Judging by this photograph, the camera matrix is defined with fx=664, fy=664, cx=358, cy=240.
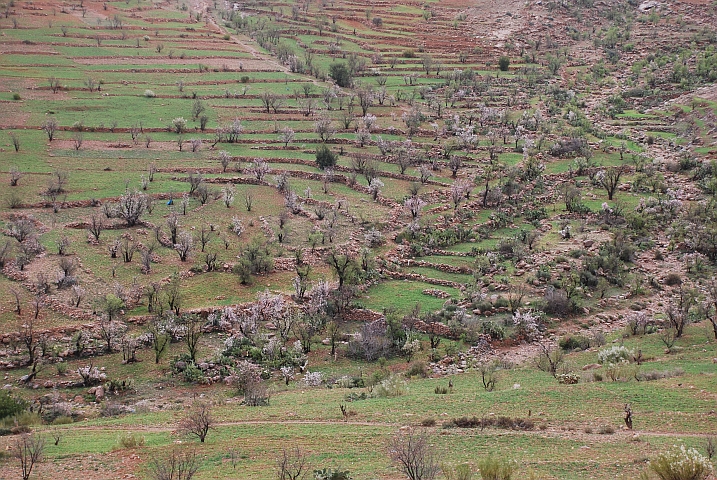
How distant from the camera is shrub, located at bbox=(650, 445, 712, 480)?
539 inches

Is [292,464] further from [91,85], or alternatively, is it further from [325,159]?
[91,85]

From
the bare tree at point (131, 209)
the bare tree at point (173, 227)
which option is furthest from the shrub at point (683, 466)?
the bare tree at point (131, 209)

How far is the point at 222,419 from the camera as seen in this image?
21.9 metres

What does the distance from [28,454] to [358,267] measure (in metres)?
19.6

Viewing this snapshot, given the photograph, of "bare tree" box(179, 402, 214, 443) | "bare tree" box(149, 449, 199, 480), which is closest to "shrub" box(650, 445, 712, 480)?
"bare tree" box(149, 449, 199, 480)

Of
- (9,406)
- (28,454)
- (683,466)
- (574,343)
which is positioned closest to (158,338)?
(9,406)

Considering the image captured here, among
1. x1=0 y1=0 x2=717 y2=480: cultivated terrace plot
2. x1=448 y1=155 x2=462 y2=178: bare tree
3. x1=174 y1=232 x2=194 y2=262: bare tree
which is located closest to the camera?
x1=0 y1=0 x2=717 y2=480: cultivated terrace plot

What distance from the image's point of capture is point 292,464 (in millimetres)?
17875

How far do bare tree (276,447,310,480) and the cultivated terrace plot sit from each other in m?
0.17

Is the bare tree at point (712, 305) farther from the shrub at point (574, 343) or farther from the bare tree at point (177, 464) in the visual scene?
the bare tree at point (177, 464)

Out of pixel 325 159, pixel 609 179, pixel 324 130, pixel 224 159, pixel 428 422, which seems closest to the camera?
pixel 428 422

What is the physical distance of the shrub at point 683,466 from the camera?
13.7 m

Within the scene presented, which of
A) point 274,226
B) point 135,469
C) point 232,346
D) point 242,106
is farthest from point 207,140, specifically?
point 135,469

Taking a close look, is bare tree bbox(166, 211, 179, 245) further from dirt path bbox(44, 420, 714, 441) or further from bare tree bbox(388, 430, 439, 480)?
bare tree bbox(388, 430, 439, 480)
